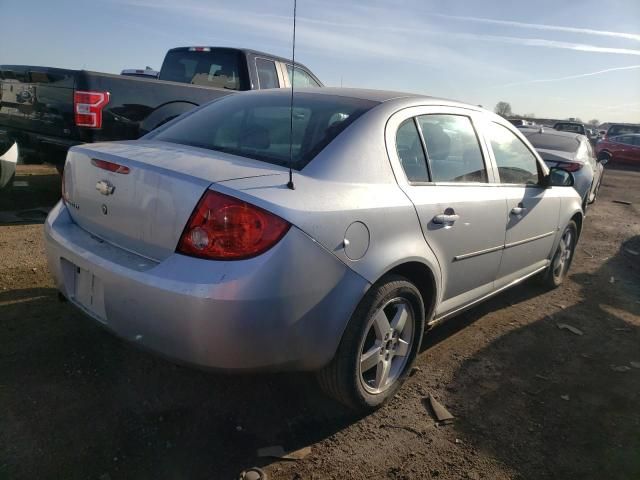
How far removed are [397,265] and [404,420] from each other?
85 centimetres

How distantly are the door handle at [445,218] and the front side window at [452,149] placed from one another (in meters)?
0.23

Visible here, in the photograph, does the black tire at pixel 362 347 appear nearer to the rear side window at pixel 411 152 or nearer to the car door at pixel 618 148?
the rear side window at pixel 411 152

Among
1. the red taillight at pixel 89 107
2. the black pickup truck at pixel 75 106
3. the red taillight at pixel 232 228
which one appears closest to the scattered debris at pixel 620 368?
the red taillight at pixel 232 228

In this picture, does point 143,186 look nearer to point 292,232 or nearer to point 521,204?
point 292,232

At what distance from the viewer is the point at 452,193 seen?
286 cm

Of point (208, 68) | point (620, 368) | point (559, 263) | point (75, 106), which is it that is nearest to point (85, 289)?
point (620, 368)

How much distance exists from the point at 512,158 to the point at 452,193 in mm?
1147

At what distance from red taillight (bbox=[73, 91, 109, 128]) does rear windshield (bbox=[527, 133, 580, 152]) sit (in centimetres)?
631

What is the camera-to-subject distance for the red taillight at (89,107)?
5.04 meters

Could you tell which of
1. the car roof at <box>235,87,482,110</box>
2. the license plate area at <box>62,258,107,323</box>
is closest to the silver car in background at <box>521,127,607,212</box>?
the car roof at <box>235,87,482,110</box>

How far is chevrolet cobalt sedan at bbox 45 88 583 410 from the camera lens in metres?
1.92

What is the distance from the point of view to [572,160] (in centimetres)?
730

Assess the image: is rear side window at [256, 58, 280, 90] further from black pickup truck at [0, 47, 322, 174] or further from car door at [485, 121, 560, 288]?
car door at [485, 121, 560, 288]

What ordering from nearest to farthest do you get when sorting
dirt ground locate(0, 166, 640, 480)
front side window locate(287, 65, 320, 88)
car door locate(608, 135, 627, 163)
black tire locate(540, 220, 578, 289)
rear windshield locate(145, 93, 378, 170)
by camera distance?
dirt ground locate(0, 166, 640, 480)
rear windshield locate(145, 93, 378, 170)
black tire locate(540, 220, 578, 289)
front side window locate(287, 65, 320, 88)
car door locate(608, 135, 627, 163)
